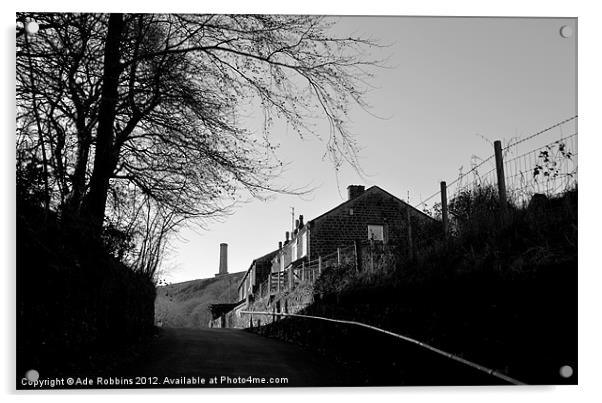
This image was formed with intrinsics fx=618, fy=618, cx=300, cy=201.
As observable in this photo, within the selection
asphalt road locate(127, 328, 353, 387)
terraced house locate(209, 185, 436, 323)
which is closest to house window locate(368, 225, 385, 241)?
terraced house locate(209, 185, 436, 323)

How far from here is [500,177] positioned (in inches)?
264

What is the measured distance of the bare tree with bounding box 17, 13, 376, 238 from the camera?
18.7 ft

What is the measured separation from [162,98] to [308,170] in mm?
2012

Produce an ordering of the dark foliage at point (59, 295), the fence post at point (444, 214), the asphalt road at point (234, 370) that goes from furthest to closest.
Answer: the fence post at point (444, 214) < the asphalt road at point (234, 370) < the dark foliage at point (59, 295)

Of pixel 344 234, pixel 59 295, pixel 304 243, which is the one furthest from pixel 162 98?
pixel 344 234

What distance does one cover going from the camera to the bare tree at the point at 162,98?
225 inches

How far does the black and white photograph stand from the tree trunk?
0.08ft

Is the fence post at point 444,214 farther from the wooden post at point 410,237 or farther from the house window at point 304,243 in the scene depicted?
the house window at point 304,243

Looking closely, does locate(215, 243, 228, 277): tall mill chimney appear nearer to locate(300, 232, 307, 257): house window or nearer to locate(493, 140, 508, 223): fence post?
locate(300, 232, 307, 257): house window

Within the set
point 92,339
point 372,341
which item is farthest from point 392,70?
point 92,339

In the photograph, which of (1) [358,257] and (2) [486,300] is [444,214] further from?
(1) [358,257]

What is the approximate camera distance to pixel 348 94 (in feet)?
21.8

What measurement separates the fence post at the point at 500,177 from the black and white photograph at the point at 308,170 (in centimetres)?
2

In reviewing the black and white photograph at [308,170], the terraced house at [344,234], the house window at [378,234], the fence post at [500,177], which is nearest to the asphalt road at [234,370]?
the black and white photograph at [308,170]
